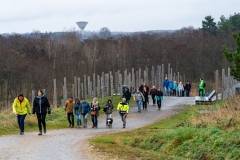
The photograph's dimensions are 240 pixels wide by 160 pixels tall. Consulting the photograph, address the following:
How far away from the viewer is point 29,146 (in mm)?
19906

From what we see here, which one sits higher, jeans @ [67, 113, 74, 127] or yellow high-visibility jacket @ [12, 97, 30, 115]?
yellow high-visibility jacket @ [12, 97, 30, 115]

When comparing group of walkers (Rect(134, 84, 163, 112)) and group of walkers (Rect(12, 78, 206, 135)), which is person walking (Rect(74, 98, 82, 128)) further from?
group of walkers (Rect(134, 84, 163, 112))

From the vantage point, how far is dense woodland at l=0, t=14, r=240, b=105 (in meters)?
89.6

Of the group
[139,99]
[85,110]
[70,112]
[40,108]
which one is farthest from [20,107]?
[139,99]

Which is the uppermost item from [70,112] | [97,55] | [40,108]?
[97,55]

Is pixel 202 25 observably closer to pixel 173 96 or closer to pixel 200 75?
pixel 200 75

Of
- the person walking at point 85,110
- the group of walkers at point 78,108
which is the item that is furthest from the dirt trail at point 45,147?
the person walking at point 85,110

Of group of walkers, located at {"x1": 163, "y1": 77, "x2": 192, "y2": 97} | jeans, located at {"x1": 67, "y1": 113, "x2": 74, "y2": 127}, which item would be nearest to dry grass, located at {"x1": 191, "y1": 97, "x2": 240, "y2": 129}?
jeans, located at {"x1": 67, "y1": 113, "x2": 74, "y2": 127}

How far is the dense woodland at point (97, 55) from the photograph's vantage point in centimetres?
8956

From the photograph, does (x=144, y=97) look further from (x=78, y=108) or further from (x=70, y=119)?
(x=70, y=119)

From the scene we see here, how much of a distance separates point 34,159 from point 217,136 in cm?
521

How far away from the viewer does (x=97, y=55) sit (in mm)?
110938

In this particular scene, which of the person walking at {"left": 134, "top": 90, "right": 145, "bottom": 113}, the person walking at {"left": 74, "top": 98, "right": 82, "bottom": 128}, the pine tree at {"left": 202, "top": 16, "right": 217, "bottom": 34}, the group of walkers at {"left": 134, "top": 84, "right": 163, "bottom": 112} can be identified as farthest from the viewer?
the pine tree at {"left": 202, "top": 16, "right": 217, "bottom": 34}

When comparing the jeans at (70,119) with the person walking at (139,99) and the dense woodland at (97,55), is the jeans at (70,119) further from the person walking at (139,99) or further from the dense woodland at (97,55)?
the dense woodland at (97,55)
